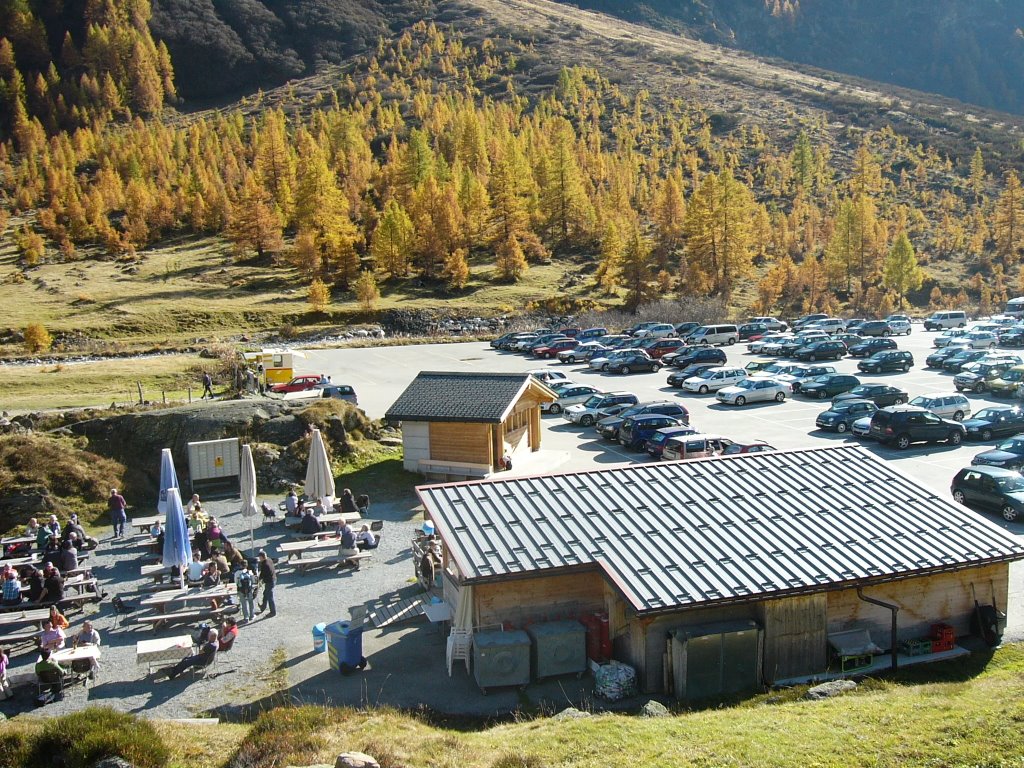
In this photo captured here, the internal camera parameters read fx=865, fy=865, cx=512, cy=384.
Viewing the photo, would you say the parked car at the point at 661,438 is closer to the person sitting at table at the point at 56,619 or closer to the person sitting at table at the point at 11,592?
the person sitting at table at the point at 56,619

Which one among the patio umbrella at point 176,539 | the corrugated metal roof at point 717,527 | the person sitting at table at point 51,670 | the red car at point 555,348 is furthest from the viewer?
the red car at point 555,348

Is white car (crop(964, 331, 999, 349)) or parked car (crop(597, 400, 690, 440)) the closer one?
parked car (crop(597, 400, 690, 440))

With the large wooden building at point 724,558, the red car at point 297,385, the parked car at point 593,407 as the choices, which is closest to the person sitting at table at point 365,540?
the large wooden building at point 724,558

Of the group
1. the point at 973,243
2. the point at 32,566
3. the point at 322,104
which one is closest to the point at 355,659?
the point at 32,566

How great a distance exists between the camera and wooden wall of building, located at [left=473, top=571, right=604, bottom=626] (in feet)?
49.2

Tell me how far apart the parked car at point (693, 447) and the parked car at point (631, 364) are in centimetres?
2093

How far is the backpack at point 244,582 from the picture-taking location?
17.6 m

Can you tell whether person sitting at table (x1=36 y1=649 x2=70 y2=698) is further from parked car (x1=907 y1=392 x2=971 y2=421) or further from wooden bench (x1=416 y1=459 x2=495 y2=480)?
parked car (x1=907 y1=392 x2=971 y2=421)

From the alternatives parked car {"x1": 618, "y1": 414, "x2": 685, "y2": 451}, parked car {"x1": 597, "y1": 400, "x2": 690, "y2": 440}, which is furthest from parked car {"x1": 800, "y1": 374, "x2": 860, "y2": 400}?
parked car {"x1": 618, "y1": 414, "x2": 685, "y2": 451}

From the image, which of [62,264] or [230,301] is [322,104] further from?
[230,301]

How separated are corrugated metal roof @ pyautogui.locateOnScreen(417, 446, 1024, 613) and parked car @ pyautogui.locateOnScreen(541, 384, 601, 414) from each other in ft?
70.4

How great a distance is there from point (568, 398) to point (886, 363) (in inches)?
752

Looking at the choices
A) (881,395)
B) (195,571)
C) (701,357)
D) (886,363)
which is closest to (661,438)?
(881,395)

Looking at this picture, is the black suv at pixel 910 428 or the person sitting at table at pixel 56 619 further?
the black suv at pixel 910 428
